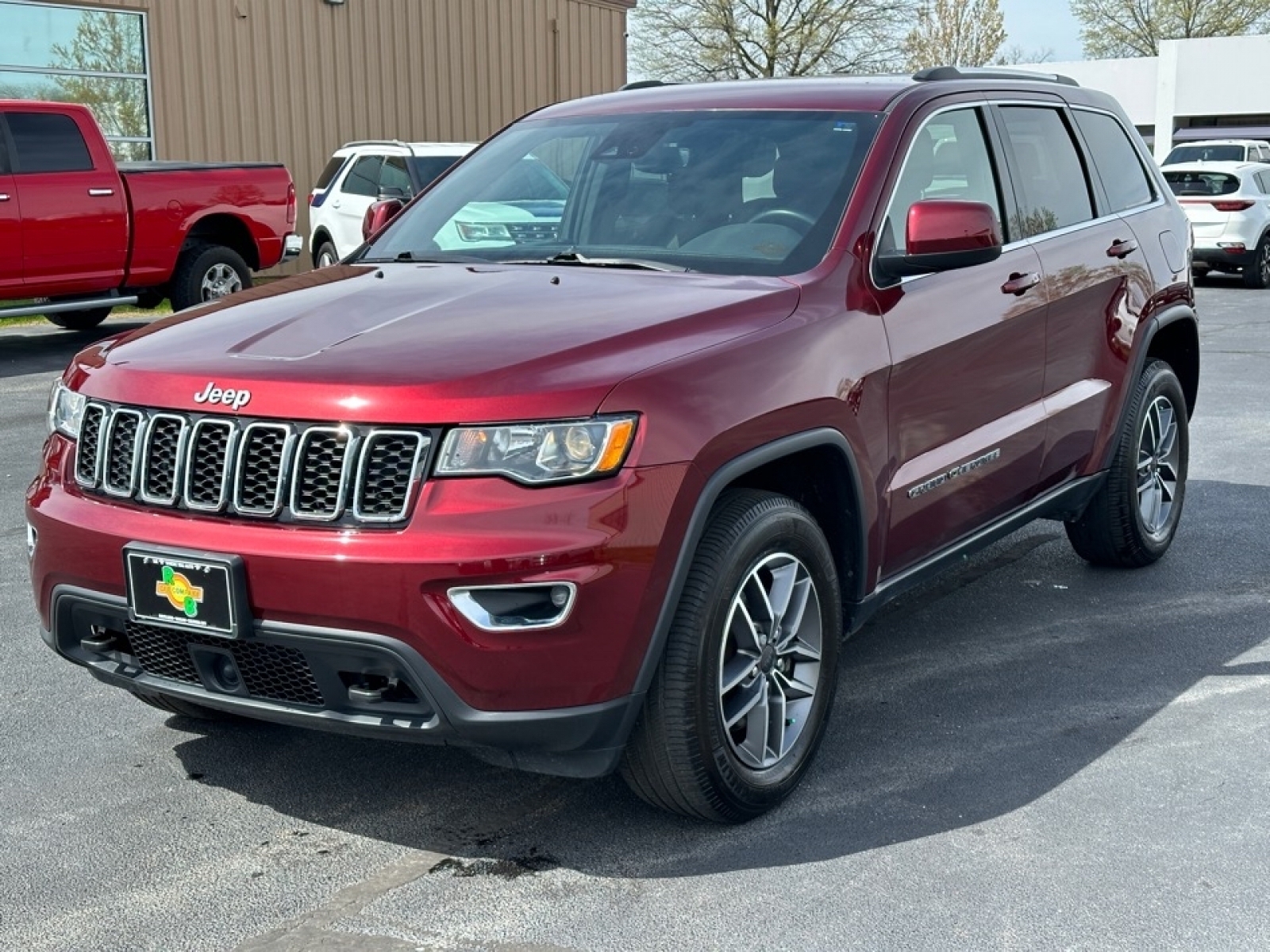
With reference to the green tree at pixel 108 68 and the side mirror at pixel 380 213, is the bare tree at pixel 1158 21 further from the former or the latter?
the side mirror at pixel 380 213

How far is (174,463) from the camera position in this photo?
11.6 feet

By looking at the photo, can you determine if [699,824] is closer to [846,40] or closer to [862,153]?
[862,153]

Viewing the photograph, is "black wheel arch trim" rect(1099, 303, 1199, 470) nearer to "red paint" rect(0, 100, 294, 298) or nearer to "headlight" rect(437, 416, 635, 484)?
"headlight" rect(437, 416, 635, 484)

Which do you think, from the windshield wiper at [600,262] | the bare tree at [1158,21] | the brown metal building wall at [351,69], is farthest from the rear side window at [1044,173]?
the bare tree at [1158,21]

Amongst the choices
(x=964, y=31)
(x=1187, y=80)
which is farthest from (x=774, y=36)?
(x=964, y=31)

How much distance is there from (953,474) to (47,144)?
10148 mm

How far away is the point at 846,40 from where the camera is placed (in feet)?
137

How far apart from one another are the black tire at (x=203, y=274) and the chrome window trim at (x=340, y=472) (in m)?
10.8

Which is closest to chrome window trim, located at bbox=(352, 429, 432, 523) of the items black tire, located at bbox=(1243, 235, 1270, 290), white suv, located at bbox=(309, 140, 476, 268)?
white suv, located at bbox=(309, 140, 476, 268)

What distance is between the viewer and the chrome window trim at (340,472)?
10.9 feet

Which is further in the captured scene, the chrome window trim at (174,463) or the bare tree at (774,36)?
the bare tree at (774,36)

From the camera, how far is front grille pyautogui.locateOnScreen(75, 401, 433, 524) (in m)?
3.30

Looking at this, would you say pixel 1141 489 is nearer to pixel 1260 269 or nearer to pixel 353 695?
pixel 353 695

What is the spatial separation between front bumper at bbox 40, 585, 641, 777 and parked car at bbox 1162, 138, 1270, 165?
2716 cm
